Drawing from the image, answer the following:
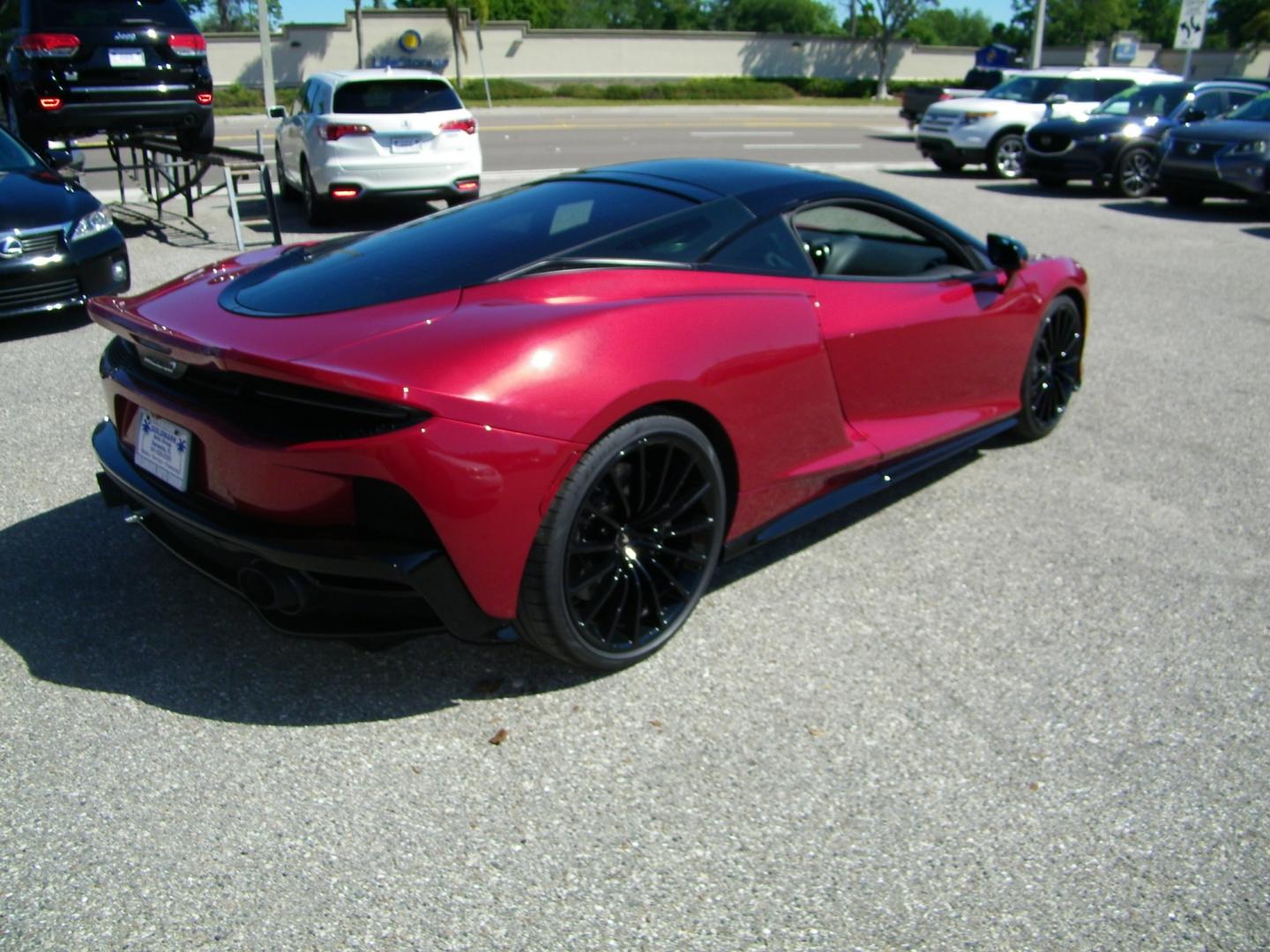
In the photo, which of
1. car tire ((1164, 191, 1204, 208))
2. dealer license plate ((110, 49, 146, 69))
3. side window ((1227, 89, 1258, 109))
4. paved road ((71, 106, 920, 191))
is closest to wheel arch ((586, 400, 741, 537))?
dealer license plate ((110, 49, 146, 69))

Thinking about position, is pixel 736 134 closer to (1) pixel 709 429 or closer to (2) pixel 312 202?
(2) pixel 312 202

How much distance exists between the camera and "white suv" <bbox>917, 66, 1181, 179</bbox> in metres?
17.0

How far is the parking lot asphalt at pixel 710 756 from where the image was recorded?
246 centimetres

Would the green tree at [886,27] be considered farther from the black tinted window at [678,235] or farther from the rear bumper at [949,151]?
the black tinted window at [678,235]

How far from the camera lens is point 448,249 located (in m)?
3.62

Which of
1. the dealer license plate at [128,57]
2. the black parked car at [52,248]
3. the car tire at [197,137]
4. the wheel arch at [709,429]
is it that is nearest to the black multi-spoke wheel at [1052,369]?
the wheel arch at [709,429]

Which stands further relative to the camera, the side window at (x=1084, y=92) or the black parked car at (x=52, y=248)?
the side window at (x=1084, y=92)

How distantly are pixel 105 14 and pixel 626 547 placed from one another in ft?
33.3

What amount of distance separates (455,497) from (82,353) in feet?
16.3

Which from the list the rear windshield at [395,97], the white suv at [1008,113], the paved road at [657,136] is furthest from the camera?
the paved road at [657,136]

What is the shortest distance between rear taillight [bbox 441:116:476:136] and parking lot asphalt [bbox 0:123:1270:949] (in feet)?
24.6

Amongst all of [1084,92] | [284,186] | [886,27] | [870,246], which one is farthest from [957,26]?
[870,246]

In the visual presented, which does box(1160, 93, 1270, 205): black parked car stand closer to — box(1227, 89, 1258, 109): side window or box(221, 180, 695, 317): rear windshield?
box(1227, 89, 1258, 109): side window

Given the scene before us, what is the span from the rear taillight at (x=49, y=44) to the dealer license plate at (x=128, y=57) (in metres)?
0.35
